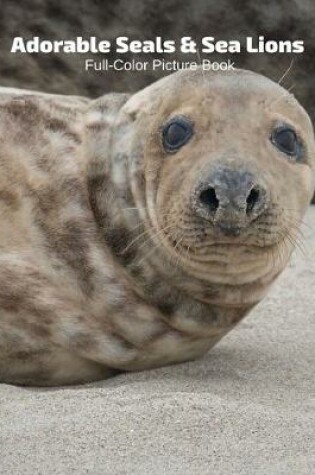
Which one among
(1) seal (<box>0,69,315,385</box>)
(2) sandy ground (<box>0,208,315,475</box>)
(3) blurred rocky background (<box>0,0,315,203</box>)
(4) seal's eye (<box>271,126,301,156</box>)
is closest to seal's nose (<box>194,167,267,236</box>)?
(1) seal (<box>0,69,315,385</box>)

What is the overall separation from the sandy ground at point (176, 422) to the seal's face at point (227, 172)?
16.0 inches

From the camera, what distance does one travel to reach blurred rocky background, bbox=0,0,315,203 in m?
7.29

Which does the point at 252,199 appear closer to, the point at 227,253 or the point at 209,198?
the point at 209,198

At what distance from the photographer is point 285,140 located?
3.85 m

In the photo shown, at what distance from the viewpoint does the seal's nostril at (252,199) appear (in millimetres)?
3465

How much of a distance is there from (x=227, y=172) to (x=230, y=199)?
0.10m

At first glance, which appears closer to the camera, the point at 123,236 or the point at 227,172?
the point at 227,172

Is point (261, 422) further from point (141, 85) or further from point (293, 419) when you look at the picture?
point (141, 85)

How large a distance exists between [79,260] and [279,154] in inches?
30.1

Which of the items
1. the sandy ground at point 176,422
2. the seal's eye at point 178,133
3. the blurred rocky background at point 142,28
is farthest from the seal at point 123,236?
the blurred rocky background at point 142,28

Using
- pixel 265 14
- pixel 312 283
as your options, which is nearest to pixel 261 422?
pixel 312 283

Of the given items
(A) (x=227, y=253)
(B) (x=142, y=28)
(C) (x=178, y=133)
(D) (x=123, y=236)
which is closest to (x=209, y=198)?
(A) (x=227, y=253)

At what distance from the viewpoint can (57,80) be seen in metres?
7.62

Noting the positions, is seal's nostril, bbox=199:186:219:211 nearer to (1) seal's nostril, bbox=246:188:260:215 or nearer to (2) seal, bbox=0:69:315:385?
(1) seal's nostril, bbox=246:188:260:215
